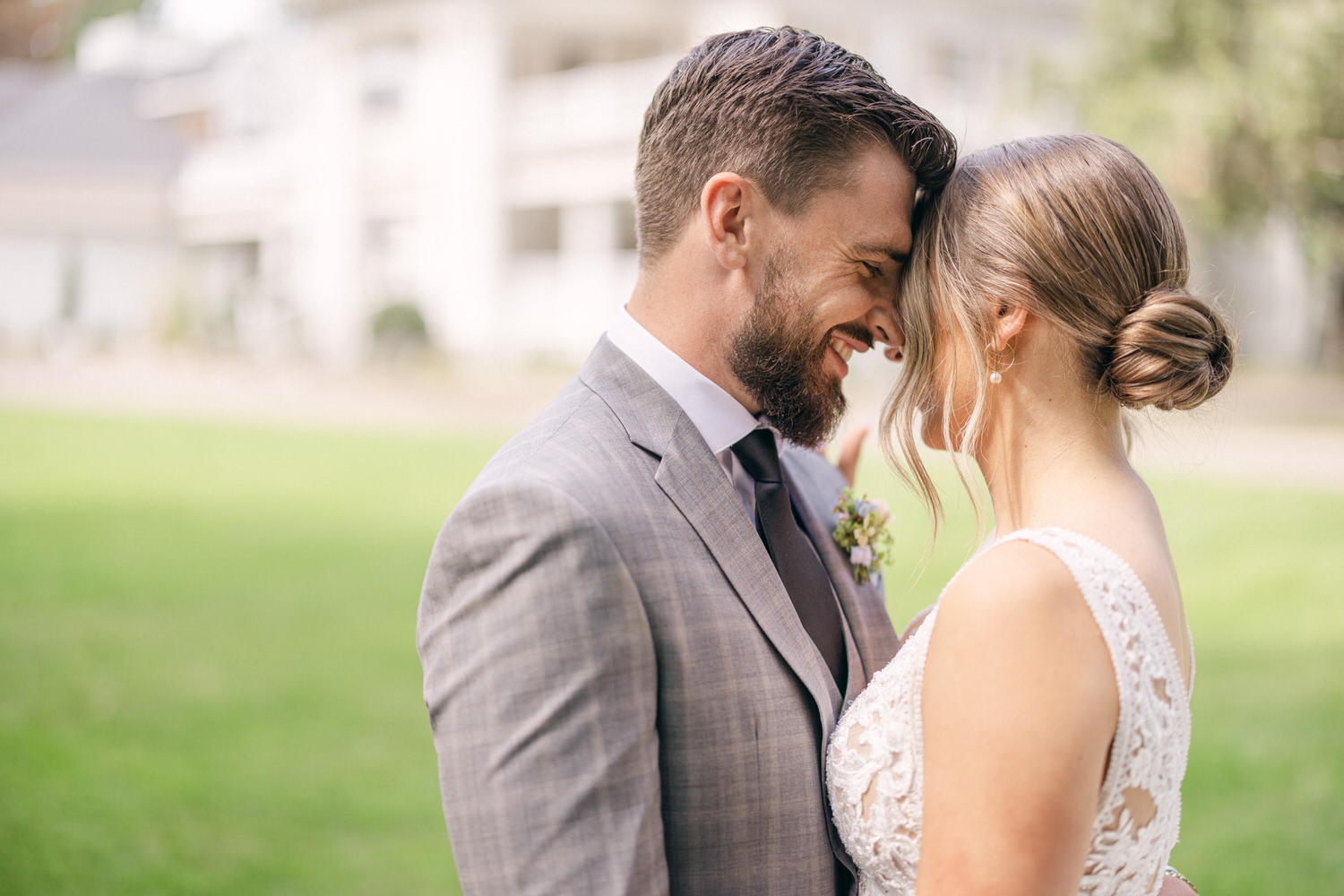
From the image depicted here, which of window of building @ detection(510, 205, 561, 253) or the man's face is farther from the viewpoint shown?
window of building @ detection(510, 205, 561, 253)

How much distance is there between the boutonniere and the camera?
272 centimetres

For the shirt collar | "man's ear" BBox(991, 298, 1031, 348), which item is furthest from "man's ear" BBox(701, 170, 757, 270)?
"man's ear" BBox(991, 298, 1031, 348)

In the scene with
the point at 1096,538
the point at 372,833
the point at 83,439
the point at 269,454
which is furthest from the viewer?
the point at 83,439

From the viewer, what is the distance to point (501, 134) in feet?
83.6

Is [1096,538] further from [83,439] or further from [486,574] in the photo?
[83,439]

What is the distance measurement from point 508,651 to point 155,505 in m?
13.1

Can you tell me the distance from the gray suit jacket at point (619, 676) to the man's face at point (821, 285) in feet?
0.78

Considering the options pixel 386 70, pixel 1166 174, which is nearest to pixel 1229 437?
pixel 1166 174

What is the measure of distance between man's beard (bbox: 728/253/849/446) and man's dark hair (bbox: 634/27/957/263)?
0.17m

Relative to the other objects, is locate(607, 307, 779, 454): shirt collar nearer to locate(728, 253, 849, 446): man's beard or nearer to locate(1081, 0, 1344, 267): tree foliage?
locate(728, 253, 849, 446): man's beard

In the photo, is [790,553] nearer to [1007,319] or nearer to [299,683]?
[1007,319]

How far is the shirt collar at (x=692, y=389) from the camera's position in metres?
2.40

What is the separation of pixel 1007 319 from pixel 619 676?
959 mm

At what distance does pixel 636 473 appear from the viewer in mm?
2141
